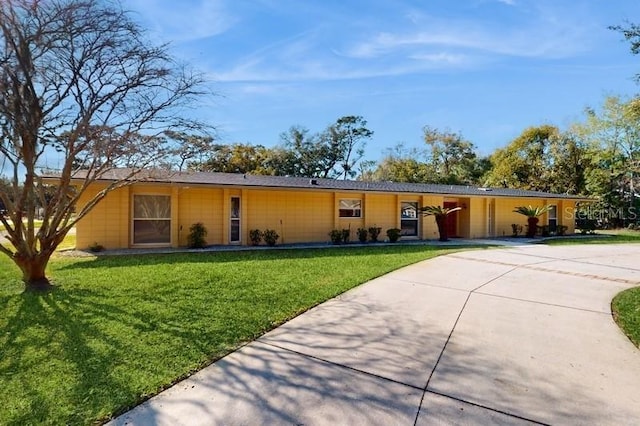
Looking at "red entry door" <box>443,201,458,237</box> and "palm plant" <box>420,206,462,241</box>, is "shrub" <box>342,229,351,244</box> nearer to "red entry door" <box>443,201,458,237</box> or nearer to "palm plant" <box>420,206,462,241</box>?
"palm plant" <box>420,206,462,241</box>

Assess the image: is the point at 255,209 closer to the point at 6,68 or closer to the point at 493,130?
the point at 6,68

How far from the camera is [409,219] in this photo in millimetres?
16609

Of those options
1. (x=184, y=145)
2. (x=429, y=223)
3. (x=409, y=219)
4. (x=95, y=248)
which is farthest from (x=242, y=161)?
(x=184, y=145)

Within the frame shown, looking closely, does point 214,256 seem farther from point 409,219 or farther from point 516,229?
point 516,229

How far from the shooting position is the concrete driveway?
2760 mm

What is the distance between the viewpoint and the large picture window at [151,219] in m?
11.9

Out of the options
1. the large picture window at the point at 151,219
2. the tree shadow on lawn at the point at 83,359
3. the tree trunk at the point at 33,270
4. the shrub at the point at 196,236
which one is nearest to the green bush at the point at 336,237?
the shrub at the point at 196,236

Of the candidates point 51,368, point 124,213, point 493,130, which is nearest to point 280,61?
point 124,213

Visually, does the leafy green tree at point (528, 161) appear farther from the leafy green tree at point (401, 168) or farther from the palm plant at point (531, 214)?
the palm plant at point (531, 214)

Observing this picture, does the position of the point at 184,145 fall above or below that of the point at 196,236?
above

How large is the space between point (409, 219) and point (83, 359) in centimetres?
1459

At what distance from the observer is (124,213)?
11648mm

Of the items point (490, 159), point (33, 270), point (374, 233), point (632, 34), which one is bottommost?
point (33, 270)

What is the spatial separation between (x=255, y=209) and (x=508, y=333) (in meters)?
10.3
